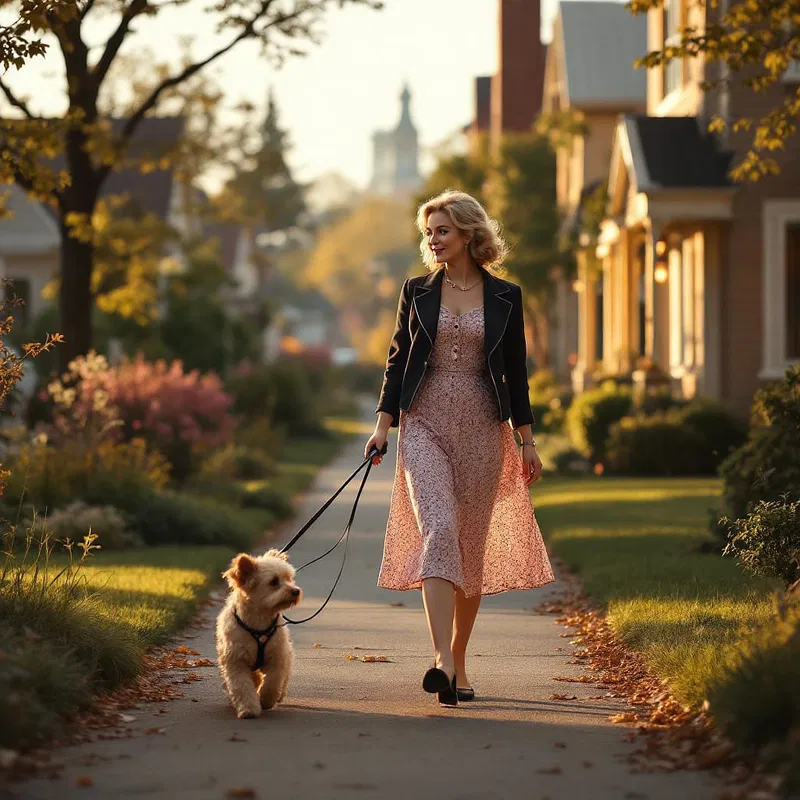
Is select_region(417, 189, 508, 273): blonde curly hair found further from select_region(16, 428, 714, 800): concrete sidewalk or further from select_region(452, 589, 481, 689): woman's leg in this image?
select_region(16, 428, 714, 800): concrete sidewalk

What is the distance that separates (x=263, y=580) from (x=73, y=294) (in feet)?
41.4

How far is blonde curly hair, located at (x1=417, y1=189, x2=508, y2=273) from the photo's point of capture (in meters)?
8.05

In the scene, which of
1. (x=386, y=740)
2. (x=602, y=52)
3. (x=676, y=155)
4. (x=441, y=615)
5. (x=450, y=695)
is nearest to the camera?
(x=386, y=740)

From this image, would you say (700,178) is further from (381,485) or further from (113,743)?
(113,743)

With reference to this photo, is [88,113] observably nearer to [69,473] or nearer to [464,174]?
[69,473]

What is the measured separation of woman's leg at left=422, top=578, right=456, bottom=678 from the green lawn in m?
1.07

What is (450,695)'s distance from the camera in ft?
25.7

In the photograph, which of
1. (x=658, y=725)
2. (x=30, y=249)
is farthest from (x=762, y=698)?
(x=30, y=249)

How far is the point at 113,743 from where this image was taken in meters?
7.07

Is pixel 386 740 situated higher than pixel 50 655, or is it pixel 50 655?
pixel 50 655

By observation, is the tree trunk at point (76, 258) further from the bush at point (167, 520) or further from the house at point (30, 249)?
the house at point (30, 249)

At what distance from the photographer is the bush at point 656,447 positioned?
883 inches

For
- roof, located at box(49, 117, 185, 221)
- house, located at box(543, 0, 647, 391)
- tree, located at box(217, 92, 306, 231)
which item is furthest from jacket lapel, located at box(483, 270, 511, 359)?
tree, located at box(217, 92, 306, 231)

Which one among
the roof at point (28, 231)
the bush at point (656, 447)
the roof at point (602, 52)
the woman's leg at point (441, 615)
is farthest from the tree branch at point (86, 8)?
the roof at point (28, 231)
